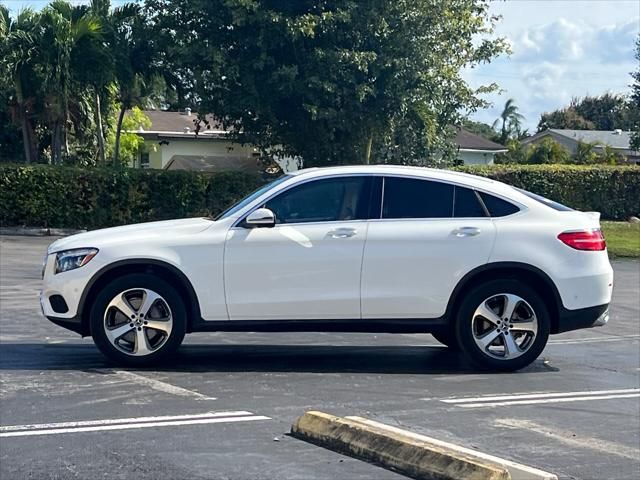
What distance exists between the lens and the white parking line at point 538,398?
756cm

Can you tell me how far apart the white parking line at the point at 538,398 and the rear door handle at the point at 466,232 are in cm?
150

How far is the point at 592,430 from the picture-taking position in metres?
6.92

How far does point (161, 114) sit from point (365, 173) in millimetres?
48570

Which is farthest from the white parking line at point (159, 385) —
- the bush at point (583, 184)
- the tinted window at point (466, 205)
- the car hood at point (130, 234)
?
the bush at point (583, 184)

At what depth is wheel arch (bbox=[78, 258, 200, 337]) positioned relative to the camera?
27.3 ft

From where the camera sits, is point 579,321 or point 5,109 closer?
point 579,321

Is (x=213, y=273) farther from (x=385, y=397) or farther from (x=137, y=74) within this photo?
(x=137, y=74)

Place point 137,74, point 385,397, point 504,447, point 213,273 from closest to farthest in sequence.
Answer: point 504,447 < point 385,397 < point 213,273 < point 137,74

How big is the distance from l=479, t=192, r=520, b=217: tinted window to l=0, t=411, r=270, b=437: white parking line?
3.19m

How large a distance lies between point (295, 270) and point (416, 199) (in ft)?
4.25

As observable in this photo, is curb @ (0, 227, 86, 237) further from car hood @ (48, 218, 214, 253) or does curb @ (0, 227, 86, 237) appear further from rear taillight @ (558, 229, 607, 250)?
rear taillight @ (558, 229, 607, 250)

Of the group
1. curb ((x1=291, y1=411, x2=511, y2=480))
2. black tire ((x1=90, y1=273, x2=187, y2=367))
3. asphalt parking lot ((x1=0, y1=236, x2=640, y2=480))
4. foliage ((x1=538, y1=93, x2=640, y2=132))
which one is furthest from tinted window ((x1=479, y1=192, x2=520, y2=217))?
foliage ((x1=538, y1=93, x2=640, y2=132))

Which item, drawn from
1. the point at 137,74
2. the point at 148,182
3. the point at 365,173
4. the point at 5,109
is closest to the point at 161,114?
the point at 5,109

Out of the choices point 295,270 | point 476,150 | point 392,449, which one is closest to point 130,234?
point 295,270
